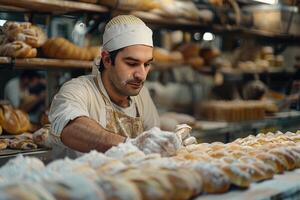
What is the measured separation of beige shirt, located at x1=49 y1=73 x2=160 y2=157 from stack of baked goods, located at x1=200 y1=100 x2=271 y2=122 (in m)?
2.01

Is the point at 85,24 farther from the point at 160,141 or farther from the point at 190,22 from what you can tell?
the point at 160,141

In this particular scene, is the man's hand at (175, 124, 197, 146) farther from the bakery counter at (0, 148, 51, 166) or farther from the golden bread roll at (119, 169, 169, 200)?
the bakery counter at (0, 148, 51, 166)

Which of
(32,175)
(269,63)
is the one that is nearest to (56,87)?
(32,175)

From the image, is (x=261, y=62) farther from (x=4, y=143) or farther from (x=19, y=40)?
(x=4, y=143)

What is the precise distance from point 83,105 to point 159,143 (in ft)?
2.69

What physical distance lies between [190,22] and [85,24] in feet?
3.92

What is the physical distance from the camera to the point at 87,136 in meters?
1.95

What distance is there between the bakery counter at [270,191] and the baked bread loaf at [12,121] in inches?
80.9

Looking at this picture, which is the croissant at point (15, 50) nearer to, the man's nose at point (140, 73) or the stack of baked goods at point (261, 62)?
the man's nose at point (140, 73)

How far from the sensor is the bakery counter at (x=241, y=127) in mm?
4141

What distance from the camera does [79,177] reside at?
101 centimetres

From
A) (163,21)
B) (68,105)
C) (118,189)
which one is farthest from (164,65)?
(118,189)

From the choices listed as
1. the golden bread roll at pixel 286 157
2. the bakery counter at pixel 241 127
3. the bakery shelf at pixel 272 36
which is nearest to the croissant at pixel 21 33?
the bakery counter at pixel 241 127

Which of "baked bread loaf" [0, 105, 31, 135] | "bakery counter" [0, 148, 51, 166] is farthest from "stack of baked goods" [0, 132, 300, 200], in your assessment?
"baked bread loaf" [0, 105, 31, 135]
